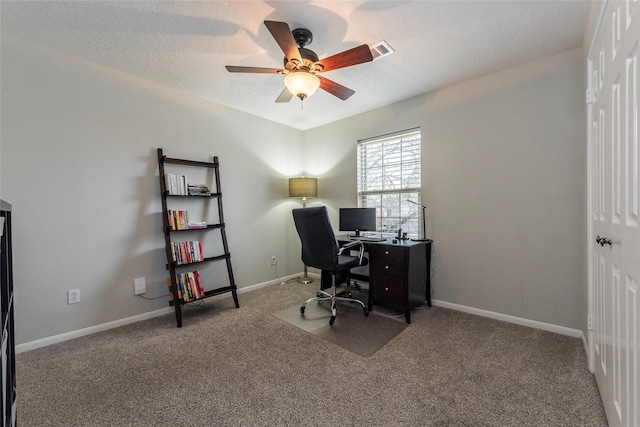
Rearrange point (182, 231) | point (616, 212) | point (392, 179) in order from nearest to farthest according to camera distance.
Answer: point (616, 212), point (182, 231), point (392, 179)

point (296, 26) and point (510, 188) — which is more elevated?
point (296, 26)

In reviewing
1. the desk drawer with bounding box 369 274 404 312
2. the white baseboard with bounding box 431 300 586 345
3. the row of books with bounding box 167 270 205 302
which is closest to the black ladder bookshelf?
the row of books with bounding box 167 270 205 302

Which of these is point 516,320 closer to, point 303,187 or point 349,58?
point 349,58

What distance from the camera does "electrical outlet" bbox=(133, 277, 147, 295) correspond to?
→ 103 inches

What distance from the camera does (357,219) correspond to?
3.43m

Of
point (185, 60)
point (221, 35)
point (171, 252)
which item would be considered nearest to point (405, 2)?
point (221, 35)

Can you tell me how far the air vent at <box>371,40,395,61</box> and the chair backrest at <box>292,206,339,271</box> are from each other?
1.36 meters

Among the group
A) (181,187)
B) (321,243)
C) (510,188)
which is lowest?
(321,243)

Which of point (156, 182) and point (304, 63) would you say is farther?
Result: point (156, 182)

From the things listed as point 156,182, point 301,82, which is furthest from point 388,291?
point 156,182

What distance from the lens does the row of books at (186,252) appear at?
2727 millimetres

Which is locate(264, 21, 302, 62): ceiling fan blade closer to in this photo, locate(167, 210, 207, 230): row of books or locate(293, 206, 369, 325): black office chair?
locate(293, 206, 369, 325): black office chair

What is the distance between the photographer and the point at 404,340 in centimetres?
221

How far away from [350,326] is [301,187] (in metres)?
2.07
